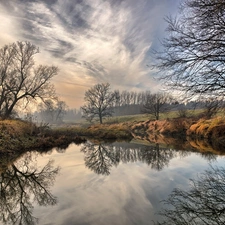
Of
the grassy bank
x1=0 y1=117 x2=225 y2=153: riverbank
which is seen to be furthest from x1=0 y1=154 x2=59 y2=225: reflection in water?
x1=0 y1=117 x2=225 y2=153: riverbank

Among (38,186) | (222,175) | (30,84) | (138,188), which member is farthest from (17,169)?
(30,84)

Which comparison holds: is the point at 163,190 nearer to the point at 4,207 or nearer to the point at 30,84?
the point at 4,207

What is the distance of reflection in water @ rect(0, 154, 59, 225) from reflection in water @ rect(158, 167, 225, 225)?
286 cm

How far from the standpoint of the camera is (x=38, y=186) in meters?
6.33

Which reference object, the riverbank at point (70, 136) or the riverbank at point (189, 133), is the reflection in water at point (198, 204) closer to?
the riverbank at point (189, 133)

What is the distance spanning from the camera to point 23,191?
5828 millimetres

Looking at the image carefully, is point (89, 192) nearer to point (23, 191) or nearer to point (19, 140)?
point (23, 191)

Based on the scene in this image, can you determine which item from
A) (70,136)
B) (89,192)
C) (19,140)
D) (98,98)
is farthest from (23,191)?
(98,98)

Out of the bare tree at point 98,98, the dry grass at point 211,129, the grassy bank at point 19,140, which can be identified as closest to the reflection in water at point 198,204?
the grassy bank at point 19,140

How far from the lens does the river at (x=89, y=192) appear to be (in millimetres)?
4203

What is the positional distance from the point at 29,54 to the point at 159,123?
24822mm

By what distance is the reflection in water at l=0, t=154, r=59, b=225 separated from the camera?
172 inches

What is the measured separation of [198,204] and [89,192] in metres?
2.88

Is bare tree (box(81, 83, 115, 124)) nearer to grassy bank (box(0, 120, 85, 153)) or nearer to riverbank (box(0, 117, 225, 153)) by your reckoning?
riverbank (box(0, 117, 225, 153))
